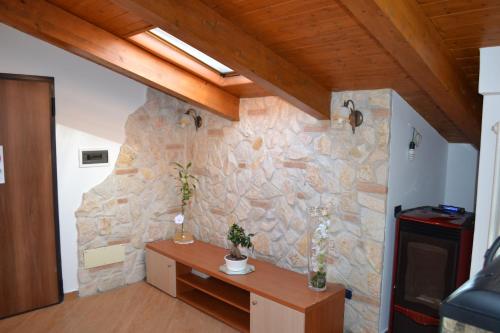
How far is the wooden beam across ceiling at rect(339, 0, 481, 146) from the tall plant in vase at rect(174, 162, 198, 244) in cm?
267

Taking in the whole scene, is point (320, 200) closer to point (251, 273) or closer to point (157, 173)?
point (251, 273)

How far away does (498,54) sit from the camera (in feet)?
6.84

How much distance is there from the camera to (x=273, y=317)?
2.72 meters

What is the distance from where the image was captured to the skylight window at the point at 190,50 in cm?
285

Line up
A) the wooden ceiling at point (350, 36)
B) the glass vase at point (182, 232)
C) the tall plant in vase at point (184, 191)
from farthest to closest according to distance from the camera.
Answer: the tall plant in vase at point (184, 191)
the glass vase at point (182, 232)
the wooden ceiling at point (350, 36)

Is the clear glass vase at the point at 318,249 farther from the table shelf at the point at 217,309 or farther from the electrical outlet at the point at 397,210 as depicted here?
the table shelf at the point at 217,309

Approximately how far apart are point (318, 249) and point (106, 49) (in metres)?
2.29

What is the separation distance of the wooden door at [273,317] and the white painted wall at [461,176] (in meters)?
2.02

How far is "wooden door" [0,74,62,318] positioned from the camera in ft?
10.6

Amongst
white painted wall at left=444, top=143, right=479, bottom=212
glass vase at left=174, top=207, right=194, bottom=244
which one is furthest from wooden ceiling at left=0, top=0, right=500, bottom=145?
glass vase at left=174, top=207, right=194, bottom=244

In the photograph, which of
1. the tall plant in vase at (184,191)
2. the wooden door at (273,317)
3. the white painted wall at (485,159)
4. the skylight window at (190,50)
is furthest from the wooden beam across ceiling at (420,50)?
the tall plant in vase at (184,191)

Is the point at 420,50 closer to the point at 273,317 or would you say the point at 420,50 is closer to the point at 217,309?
the point at 273,317

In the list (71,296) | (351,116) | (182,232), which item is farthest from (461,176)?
(71,296)

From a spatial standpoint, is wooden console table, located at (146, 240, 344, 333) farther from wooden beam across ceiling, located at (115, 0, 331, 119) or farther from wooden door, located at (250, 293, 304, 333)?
wooden beam across ceiling, located at (115, 0, 331, 119)
